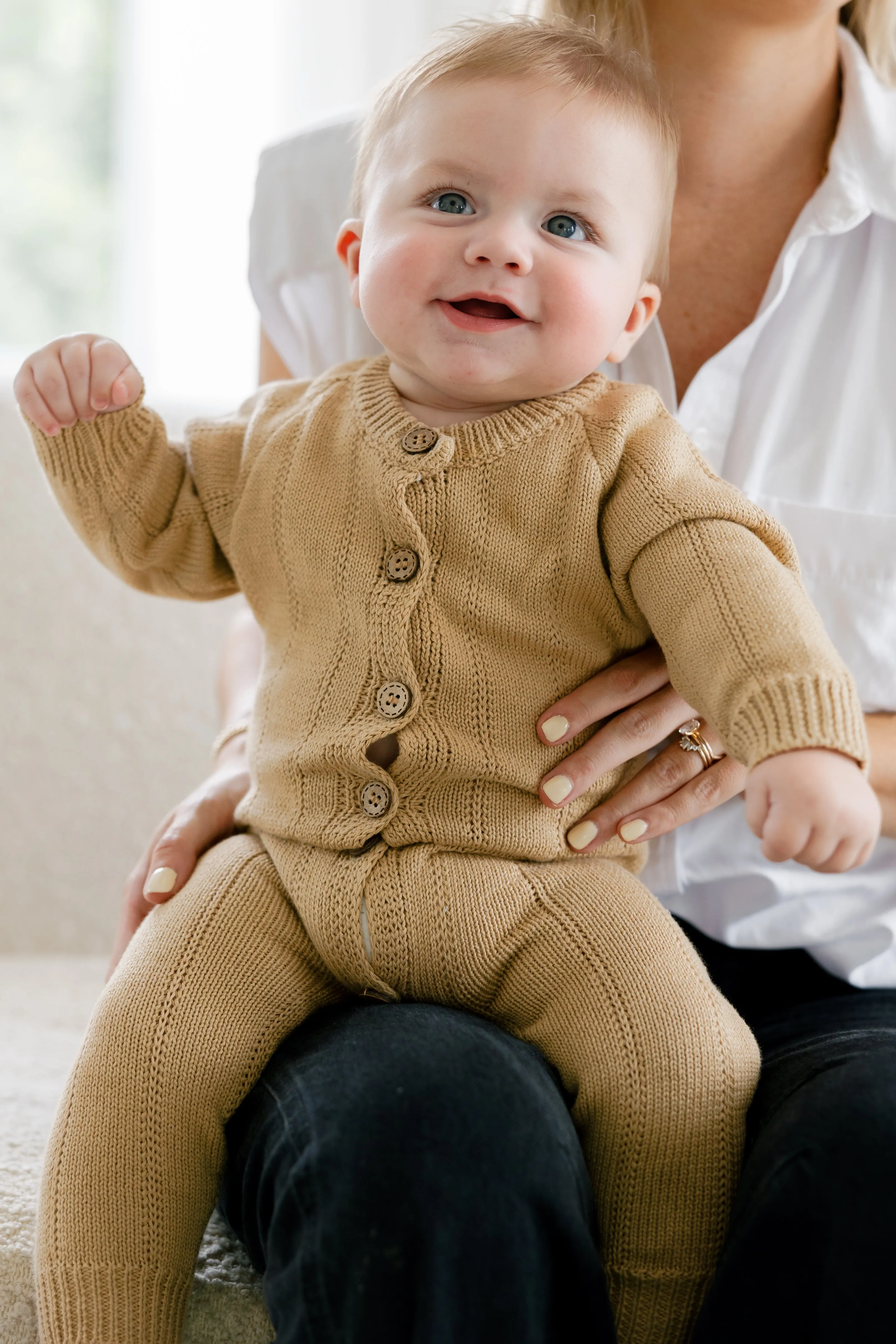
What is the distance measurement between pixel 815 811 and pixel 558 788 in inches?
8.3

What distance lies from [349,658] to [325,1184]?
322 mm

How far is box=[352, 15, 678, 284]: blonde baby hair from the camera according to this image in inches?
32.0

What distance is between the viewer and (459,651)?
0.81 metres

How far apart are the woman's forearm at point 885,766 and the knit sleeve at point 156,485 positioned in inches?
19.7

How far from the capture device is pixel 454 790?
80cm

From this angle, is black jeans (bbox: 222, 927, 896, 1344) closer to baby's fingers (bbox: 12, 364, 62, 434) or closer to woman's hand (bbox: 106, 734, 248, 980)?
woman's hand (bbox: 106, 734, 248, 980)

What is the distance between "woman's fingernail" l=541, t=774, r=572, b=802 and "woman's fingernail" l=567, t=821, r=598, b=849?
1.0 inches

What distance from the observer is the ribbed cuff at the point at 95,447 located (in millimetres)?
845

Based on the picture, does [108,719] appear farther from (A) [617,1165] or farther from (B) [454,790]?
(A) [617,1165]

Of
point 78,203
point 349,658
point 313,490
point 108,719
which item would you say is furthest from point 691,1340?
point 78,203

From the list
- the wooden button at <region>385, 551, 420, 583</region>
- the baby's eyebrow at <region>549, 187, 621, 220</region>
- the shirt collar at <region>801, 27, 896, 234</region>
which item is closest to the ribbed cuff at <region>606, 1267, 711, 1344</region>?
the wooden button at <region>385, 551, 420, 583</region>

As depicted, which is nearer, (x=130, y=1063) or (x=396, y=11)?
(x=130, y=1063)

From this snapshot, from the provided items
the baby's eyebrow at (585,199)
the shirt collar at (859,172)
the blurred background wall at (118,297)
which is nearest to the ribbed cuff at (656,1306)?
the baby's eyebrow at (585,199)

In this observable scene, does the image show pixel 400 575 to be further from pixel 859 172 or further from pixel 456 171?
pixel 859 172
